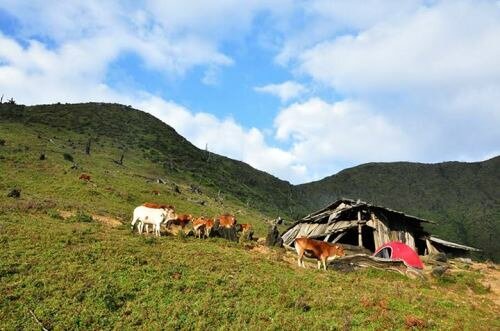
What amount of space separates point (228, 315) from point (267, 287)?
273 cm

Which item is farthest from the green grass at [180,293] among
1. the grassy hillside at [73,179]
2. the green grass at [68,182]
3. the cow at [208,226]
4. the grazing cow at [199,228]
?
the green grass at [68,182]

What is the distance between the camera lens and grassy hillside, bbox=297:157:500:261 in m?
139

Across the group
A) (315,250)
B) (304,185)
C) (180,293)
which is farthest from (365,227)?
(304,185)

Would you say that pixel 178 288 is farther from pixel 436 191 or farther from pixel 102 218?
pixel 436 191

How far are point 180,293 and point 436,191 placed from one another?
6702 inches

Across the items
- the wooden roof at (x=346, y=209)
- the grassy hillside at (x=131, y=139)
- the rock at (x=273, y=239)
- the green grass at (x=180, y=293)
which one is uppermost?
the grassy hillside at (x=131, y=139)

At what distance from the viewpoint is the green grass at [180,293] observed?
1334 centimetres

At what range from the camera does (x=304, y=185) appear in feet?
630

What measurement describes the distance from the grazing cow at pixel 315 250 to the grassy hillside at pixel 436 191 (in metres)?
115

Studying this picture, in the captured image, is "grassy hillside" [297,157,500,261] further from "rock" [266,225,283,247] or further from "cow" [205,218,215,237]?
"cow" [205,218,215,237]

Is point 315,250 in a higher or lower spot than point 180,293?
higher

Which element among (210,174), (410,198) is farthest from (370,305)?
(410,198)

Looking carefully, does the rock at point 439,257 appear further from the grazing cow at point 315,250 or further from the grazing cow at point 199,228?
the grazing cow at point 199,228

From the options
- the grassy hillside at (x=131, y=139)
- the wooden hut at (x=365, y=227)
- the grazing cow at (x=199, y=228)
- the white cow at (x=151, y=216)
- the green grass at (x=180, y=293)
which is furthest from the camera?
the grassy hillside at (x=131, y=139)
